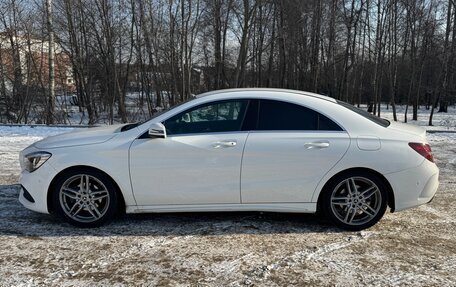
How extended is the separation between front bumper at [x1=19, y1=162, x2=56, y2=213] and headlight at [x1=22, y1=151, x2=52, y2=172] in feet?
0.15

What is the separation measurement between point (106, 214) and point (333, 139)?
106 inches

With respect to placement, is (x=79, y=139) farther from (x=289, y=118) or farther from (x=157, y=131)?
(x=289, y=118)

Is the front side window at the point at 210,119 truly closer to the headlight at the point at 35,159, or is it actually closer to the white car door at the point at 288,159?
the white car door at the point at 288,159

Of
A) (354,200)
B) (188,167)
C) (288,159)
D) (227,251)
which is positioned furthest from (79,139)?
(354,200)

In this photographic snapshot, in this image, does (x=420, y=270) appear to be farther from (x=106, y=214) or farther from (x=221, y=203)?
(x=106, y=214)

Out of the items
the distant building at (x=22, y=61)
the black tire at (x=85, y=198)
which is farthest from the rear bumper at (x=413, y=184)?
the distant building at (x=22, y=61)

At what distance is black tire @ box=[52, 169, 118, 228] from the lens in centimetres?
428

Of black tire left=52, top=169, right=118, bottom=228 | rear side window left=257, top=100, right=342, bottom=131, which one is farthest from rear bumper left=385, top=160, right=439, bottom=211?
black tire left=52, top=169, right=118, bottom=228

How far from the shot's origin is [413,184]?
168 inches

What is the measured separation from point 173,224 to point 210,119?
4.33 feet

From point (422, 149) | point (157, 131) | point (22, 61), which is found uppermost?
point (22, 61)

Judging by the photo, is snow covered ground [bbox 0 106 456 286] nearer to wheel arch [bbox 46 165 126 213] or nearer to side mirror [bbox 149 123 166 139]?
wheel arch [bbox 46 165 126 213]

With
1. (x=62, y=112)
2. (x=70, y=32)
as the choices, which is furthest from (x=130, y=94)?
(x=62, y=112)

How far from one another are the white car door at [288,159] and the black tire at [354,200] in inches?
8.7
